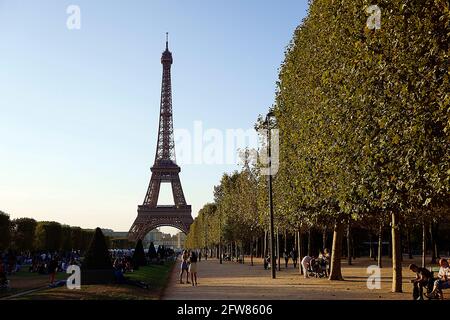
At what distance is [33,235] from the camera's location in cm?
8225

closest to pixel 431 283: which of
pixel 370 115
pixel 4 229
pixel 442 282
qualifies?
pixel 442 282

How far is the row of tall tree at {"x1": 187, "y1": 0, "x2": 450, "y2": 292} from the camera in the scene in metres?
15.9

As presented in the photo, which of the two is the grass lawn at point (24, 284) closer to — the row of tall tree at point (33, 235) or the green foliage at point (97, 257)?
the green foliage at point (97, 257)

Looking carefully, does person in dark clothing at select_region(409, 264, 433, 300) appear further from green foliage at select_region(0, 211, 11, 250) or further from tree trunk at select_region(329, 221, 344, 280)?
green foliage at select_region(0, 211, 11, 250)

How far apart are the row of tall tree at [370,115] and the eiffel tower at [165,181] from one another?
352 feet

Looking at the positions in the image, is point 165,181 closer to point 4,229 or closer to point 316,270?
point 4,229

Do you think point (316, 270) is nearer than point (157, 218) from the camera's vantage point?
Yes

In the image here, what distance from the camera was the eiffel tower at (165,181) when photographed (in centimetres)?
13775

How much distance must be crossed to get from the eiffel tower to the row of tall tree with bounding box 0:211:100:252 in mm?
38824

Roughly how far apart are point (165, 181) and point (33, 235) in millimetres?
61141

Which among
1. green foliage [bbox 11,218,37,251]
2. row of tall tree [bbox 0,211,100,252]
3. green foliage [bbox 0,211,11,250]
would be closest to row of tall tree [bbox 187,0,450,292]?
green foliage [bbox 0,211,11,250]

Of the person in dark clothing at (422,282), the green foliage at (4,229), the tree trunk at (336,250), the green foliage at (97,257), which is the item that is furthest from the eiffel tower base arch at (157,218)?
the person in dark clothing at (422,282)

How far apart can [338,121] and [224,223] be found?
5519 cm
